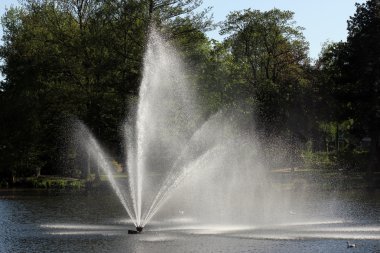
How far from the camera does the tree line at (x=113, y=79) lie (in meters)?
58.0

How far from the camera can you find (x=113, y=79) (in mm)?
59812

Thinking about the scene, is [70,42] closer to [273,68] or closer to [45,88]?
[45,88]

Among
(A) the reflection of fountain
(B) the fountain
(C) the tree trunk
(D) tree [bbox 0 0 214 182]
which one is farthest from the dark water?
(C) the tree trunk

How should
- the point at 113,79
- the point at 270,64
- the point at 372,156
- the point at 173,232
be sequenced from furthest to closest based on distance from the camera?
the point at 270,64
the point at 372,156
the point at 113,79
the point at 173,232

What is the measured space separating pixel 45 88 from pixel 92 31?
673 centimetres

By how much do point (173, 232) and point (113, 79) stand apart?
3232 centimetres

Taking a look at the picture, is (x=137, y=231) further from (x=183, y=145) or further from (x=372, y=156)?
(x=372, y=156)

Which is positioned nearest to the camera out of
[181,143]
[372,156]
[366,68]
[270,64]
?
[181,143]

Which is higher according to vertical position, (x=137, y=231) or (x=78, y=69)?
(x=78, y=69)

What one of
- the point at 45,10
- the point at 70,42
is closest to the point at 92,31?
the point at 70,42

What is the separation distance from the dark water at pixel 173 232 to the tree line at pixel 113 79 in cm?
1795

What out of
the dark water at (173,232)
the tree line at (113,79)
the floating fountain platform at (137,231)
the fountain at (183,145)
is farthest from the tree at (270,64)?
the floating fountain platform at (137,231)

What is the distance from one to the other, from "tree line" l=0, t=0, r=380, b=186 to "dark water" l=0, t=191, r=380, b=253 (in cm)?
1795

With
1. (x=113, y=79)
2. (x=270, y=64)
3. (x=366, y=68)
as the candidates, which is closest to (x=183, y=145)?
(x=113, y=79)
